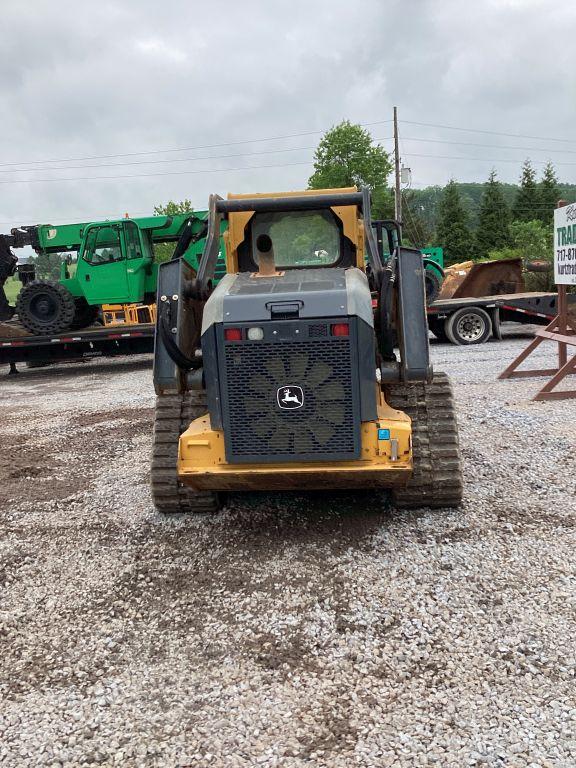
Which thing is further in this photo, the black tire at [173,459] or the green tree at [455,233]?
the green tree at [455,233]

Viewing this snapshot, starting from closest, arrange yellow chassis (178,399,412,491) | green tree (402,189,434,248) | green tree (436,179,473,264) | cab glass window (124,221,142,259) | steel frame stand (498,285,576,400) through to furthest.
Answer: yellow chassis (178,399,412,491) → steel frame stand (498,285,576,400) → cab glass window (124,221,142,259) → green tree (436,179,473,264) → green tree (402,189,434,248)

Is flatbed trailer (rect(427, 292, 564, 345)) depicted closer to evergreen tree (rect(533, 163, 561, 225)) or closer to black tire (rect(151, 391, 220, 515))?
black tire (rect(151, 391, 220, 515))

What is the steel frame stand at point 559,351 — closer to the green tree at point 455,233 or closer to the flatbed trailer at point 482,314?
the flatbed trailer at point 482,314

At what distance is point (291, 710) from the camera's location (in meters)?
2.67

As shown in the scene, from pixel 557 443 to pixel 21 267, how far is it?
1326 cm

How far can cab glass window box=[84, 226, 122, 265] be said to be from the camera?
14.0 meters

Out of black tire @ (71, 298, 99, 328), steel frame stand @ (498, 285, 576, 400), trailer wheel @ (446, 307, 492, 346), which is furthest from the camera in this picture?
black tire @ (71, 298, 99, 328)

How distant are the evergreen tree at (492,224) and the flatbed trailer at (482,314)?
37662 mm

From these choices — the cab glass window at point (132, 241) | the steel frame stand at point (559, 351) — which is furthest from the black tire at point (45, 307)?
the steel frame stand at point (559, 351)

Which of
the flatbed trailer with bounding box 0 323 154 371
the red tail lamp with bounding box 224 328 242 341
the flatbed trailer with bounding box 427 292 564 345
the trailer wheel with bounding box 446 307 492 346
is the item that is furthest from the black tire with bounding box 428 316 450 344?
the red tail lamp with bounding box 224 328 242 341

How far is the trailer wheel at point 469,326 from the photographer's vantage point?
47.8ft

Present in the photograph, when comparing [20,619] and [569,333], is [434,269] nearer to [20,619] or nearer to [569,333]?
[569,333]

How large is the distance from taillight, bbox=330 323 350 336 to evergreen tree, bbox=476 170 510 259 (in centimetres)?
4939

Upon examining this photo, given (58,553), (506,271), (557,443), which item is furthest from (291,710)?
(506,271)
